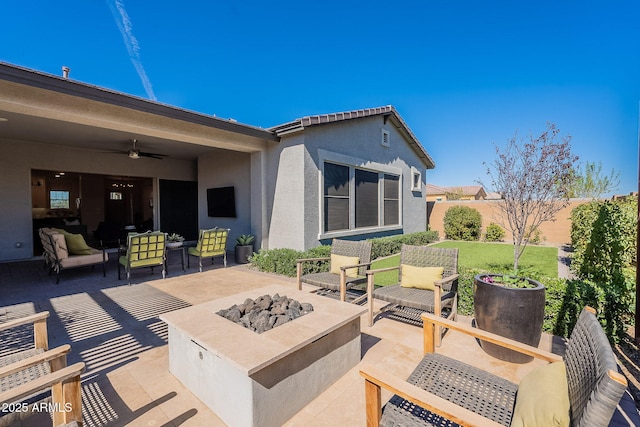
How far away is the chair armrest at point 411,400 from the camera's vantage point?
1.28 metres

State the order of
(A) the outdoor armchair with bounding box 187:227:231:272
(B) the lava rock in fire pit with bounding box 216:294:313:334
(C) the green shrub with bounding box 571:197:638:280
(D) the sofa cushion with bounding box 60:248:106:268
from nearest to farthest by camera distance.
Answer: (B) the lava rock in fire pit with bounding box 216:294:313:334
(C) the green shrub with bounding box 571:197:638:280
(D) the sofa cushion with bounding box 60:248:106:268
(A) the outdoor armchair with bounding box 187:227:231:272

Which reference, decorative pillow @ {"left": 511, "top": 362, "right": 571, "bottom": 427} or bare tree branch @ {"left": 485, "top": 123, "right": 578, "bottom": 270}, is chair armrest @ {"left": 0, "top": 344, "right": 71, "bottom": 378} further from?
bare tree branch @ {"left": 485, "top": 123, "right": 578, "bottom": 270}

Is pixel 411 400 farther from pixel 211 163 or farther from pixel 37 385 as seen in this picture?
pixel 211 163

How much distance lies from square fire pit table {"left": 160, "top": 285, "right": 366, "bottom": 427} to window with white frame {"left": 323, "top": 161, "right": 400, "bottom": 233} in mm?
5242

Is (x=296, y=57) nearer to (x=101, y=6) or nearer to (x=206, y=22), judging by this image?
(x=206, y=22)

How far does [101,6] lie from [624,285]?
36.9 feet

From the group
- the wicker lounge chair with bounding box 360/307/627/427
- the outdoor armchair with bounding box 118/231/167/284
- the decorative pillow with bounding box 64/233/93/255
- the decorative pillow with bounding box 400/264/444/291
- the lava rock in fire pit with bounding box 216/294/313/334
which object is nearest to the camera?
the wicker lounge chair with bounding box 360/307/627/427

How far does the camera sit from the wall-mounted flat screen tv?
9125mm

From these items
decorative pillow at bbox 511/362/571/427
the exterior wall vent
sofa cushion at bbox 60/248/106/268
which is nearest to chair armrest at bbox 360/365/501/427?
decorative pillow at bbox 511/362/571/427

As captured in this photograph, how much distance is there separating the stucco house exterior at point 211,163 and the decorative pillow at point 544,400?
19.3 ft

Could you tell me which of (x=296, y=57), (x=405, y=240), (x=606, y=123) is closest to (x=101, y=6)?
(x=296, y=57)

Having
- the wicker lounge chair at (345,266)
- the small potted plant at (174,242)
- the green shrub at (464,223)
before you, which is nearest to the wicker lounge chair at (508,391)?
the wicker lounge chair at (345,266)

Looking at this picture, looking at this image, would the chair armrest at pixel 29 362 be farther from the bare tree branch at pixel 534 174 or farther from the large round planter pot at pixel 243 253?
the bare tree branch at pixel 534 174

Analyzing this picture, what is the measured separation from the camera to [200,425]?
2.06 meters
